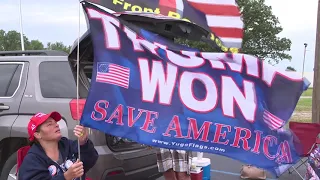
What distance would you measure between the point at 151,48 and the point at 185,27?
3.54 feet

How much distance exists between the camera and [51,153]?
3.02 m

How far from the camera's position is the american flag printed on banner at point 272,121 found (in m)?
2.84

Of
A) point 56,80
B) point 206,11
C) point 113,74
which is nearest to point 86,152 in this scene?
point 113,74

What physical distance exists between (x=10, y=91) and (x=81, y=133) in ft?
7.43

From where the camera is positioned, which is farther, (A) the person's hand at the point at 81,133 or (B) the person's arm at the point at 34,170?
(A) the person's hand at the point at 81,133

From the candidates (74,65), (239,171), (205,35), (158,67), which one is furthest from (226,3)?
(158,67)

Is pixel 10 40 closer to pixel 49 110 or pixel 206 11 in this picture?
pixel 206 11

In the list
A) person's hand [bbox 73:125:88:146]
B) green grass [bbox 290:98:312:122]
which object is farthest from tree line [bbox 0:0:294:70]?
person's hand [bbox 73:125:88:146]

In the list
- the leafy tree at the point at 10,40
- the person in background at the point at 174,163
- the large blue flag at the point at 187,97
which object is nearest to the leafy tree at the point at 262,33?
the person in background at the point at 174,163

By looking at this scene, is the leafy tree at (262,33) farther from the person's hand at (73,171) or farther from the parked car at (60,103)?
the person's hand at (73,171)

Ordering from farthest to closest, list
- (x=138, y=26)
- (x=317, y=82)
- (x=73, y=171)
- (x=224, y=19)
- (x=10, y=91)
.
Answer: (x=224, y=19) → (x=317, y=82) → (x=10, y=91) → (x=138, y=26) → (x=73, y=171)

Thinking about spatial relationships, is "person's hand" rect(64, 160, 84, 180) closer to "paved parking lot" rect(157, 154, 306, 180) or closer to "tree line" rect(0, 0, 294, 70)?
"paved parking lot" rect(157, 154, 306, 180)

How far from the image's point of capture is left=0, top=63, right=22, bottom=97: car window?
4.88 meters

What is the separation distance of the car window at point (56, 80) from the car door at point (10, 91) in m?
0.28
